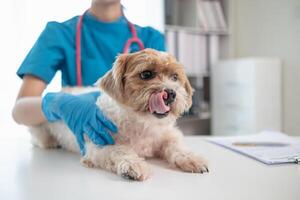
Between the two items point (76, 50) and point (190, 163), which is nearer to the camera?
point (190, 163)

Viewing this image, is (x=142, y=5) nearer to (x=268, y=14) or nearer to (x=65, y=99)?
(x=268, y=14)

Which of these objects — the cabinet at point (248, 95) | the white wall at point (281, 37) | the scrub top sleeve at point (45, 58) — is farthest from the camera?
the white wall at point (281, 37)

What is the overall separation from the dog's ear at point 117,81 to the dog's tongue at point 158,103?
0.33 feet

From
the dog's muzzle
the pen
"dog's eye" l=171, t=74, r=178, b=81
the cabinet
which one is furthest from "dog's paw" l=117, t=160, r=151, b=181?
the cabinet

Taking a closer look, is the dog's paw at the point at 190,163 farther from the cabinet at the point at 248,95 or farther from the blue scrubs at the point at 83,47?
the cabinet at the point at 248,95

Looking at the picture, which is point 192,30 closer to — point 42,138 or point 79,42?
point 79,42

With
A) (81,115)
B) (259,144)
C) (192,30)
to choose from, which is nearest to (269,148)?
(259,144)

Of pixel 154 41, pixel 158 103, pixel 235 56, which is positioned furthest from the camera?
pixel 235 56

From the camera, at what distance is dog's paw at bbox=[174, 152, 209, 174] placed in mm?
794

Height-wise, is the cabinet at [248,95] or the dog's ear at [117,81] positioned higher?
the dog's ear at [117,81]

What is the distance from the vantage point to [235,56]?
130 inches

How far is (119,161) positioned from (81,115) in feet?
0.75

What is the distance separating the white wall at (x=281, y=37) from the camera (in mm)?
2798

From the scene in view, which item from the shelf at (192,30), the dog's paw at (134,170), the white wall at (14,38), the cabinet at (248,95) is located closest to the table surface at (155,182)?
the dog's paw at (134,170)
